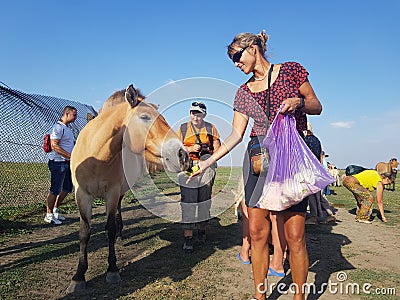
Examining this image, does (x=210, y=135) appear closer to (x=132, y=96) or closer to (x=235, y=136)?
(x=132, y=96)

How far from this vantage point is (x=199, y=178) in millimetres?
5184

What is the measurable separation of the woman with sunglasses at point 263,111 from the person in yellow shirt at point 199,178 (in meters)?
1.81

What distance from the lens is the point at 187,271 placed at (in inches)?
160

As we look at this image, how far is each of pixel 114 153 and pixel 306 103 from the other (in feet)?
7.12

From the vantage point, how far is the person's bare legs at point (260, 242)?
2.94m

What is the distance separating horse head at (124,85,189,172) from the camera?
10.9ft

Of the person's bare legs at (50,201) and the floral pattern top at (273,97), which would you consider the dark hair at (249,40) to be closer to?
the floral pattern top at (273,97)

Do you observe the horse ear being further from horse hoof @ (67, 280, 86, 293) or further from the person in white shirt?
the person in white shirt

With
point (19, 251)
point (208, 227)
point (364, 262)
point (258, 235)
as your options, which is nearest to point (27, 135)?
point (19, 251)

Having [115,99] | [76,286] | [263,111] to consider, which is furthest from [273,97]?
[76,286]

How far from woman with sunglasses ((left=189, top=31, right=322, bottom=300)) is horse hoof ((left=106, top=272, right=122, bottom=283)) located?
1.60 metres

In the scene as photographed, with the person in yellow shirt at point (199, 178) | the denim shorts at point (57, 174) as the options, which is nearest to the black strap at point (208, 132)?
the person in yellow shirt at point (199, 178)

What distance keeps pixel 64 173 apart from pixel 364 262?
5401 mm

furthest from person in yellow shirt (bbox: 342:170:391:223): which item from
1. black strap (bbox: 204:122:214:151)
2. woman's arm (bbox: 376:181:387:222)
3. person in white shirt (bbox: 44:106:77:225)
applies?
person in white shirt (bbox: 44:106:77:225)
